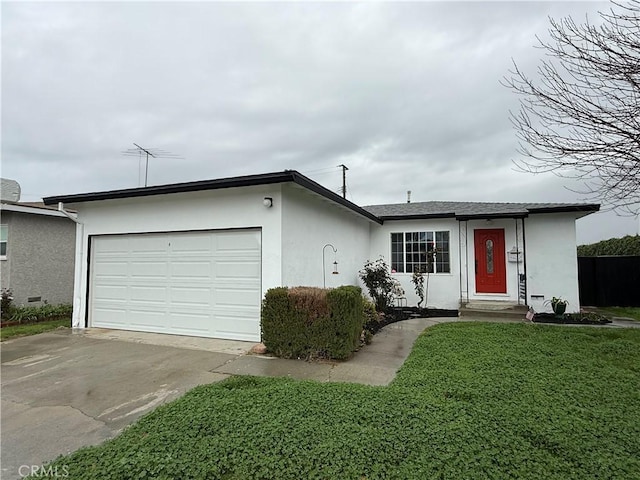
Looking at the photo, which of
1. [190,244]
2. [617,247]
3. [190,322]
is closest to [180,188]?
[190,244]

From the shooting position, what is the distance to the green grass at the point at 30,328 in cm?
751

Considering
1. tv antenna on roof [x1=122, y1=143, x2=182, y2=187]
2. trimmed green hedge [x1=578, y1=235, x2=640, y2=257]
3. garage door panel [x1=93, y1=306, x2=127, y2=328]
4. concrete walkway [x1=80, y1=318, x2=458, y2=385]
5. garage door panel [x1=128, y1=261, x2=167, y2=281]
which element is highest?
tv antenna on roof [x1=122, y1=143, x2=182, y2=187]

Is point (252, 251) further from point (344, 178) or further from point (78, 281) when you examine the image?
point (344, 178)

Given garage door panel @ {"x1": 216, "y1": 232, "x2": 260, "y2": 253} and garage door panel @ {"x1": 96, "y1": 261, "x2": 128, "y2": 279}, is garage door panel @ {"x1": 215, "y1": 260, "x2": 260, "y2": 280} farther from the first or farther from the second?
garage door panel @ {"x1": 96, "y1": 261, "x2": 128, "y2": 279}

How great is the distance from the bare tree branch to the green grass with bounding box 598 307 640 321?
6.83m

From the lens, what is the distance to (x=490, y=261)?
34.7 ft

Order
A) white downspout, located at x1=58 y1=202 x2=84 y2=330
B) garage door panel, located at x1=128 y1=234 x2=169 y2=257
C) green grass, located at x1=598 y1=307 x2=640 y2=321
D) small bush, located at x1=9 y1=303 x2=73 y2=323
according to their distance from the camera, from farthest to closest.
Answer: green grass, located at x1=598 y1=307 x2=640 y2=321 → small bush, located at x1=9 y1=303 x2=73 y2=323 → white downspout, located at x1=58 y1=202 x2=84 y2=330 → garage door panel, located at x1=128 y1=234 x2=169 y2=257

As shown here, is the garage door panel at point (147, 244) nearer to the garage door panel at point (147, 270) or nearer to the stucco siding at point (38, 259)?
the garage door panel at point (147, 270)

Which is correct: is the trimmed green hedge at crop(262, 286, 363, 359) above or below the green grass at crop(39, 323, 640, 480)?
above

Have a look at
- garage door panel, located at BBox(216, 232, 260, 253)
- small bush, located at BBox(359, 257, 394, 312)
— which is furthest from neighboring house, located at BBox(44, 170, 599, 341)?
small bush, located at BBox(359, 257, 394, 312)

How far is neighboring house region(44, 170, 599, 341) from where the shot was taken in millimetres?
6703

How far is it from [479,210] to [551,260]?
2604mm

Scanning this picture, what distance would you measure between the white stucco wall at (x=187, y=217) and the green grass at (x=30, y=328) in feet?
2.17

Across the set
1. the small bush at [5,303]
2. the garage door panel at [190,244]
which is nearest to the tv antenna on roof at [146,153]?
the garage door panel at [190,244]
